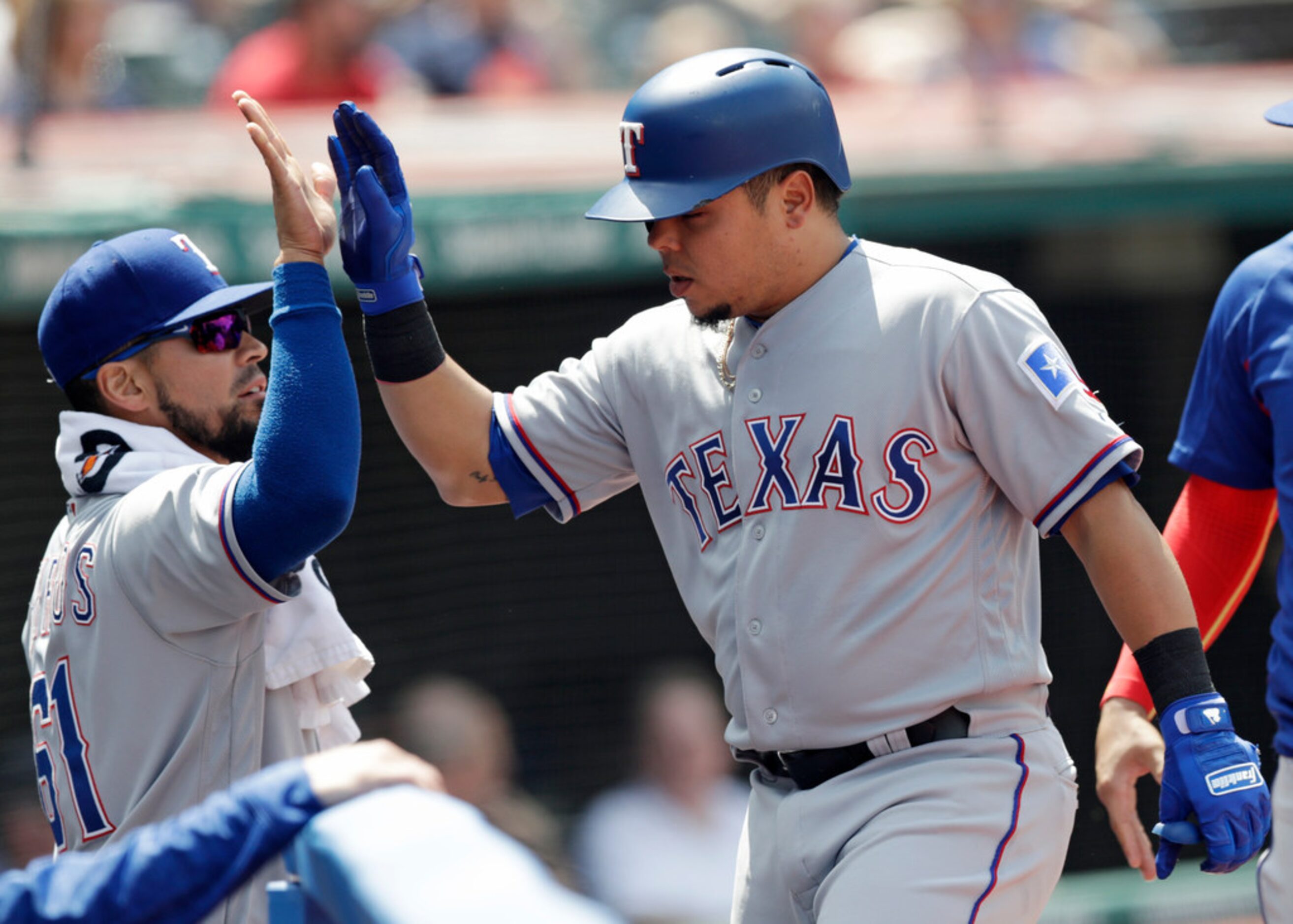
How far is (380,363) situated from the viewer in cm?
241

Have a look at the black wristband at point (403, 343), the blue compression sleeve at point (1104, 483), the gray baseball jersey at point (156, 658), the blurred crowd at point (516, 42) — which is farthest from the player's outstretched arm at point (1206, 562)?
the blurred crowd at point (516, 42)

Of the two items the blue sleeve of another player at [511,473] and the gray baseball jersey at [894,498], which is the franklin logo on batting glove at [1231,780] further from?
the blue sleeve of another player at [511,473]

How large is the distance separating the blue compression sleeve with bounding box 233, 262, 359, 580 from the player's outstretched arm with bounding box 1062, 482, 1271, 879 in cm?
95

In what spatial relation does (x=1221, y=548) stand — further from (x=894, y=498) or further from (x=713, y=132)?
(x=713, y=132)

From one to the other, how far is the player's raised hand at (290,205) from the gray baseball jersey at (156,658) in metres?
0.31

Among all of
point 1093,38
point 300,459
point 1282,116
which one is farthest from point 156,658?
point 1093,38

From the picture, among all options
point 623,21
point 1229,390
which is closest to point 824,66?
point 623,21

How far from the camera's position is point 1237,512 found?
102 inches

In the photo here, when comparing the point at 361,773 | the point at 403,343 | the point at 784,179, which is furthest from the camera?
the point at 403,343

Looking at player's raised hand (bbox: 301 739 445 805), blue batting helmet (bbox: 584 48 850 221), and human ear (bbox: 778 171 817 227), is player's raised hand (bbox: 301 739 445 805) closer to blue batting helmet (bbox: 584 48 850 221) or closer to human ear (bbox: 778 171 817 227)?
blue batting helmet (bbox: 584 48 850 221)

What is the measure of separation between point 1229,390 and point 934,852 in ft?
3.23

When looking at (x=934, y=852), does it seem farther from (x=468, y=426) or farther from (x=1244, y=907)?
(x=1244, y=907)

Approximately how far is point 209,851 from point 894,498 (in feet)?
3.42

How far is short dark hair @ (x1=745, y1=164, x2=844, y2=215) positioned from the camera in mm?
2229
